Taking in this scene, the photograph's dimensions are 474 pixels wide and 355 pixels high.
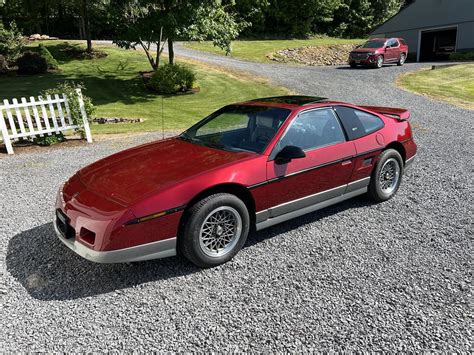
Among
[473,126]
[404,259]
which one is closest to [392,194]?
[404,259]

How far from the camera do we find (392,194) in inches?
208

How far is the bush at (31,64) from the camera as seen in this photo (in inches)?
724

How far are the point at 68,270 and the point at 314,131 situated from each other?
9.83 ft

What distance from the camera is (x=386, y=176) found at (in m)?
5.18

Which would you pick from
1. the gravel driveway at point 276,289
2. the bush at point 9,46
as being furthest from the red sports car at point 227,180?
the bush at point 9,46

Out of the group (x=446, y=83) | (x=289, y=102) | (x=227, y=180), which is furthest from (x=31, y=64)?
(x=446, y=83)

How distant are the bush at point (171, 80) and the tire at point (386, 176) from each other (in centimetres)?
1205

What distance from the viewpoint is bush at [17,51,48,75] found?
18391mm

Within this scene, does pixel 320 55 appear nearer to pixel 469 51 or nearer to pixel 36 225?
pixel 469 51

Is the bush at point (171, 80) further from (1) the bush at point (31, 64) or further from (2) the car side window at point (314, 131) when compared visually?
(2) the car side window at point (314, 131)

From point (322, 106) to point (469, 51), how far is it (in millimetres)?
28073

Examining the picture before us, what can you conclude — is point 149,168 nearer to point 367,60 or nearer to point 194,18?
point 194,18

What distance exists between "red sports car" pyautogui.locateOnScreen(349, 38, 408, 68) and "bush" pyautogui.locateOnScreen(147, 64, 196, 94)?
10921 millimetres

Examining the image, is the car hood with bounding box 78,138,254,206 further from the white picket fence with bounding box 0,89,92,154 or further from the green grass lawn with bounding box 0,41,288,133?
the green grass lawn with bounding box 0,41,288,133
